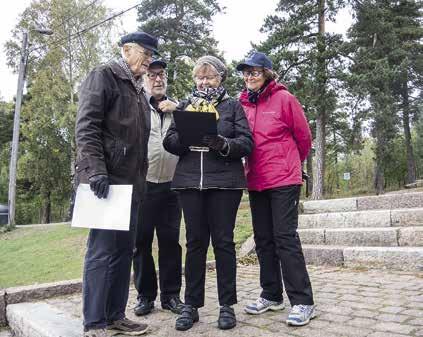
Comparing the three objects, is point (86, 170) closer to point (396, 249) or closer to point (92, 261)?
point (92, 261)

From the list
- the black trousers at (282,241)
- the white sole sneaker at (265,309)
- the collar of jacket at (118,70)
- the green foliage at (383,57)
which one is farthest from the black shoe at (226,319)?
the green foliage at (383,57)

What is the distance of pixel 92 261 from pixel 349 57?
16.3 metres

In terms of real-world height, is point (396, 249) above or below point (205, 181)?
below

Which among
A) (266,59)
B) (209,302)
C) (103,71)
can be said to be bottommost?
(209,302)

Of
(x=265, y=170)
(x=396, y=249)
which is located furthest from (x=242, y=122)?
(x=396, y=249)

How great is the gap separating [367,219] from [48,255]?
6.20 m

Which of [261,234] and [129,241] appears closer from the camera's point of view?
[129,241]

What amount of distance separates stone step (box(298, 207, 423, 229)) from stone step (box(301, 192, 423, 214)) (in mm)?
455

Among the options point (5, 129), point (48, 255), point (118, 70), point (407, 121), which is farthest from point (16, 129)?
point (407, 121)

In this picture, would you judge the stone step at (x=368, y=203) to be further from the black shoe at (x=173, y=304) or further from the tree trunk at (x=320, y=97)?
the tree trunk at (x=320, y=97)

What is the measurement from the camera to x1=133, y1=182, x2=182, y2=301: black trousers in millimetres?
3684

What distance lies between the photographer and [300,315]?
3.08 meters

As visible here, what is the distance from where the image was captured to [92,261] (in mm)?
2809

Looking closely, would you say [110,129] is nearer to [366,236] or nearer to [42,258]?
[366,236]
